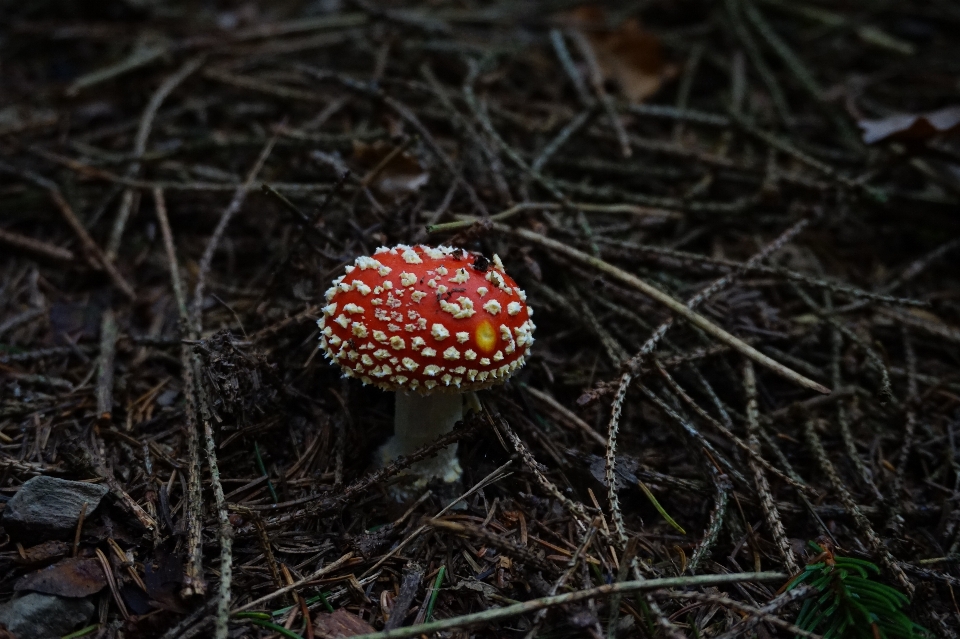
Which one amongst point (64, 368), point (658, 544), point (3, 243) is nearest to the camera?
point (658, 544)

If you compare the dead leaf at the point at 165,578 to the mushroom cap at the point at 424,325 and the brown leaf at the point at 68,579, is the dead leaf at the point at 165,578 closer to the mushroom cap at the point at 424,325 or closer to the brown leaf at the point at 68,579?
the brown leaf at the point at 68,579

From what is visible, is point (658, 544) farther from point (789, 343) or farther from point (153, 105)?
point (153, 105)

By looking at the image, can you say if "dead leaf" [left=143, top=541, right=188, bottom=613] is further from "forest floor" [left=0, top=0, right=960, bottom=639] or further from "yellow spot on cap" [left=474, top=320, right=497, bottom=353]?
"yellow spot on cap" [left=474, top=320, right=497, bottom=353]

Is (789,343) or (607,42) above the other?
(607,42)

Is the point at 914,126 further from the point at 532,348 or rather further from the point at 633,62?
the point at 532,348

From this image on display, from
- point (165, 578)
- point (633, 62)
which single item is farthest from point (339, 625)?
point (633, 62)

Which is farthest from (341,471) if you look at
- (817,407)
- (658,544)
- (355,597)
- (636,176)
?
(636,176)

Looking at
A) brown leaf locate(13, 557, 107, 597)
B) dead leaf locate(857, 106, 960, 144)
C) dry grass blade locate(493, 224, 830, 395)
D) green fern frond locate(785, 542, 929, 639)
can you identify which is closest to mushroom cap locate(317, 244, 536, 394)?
dry grass blade locate(493, 224, 830, 395)

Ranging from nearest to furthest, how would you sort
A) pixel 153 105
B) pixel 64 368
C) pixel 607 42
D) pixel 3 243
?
pixel 64 368, pixel 3 243, pixel 153 105, pixel 607 42
